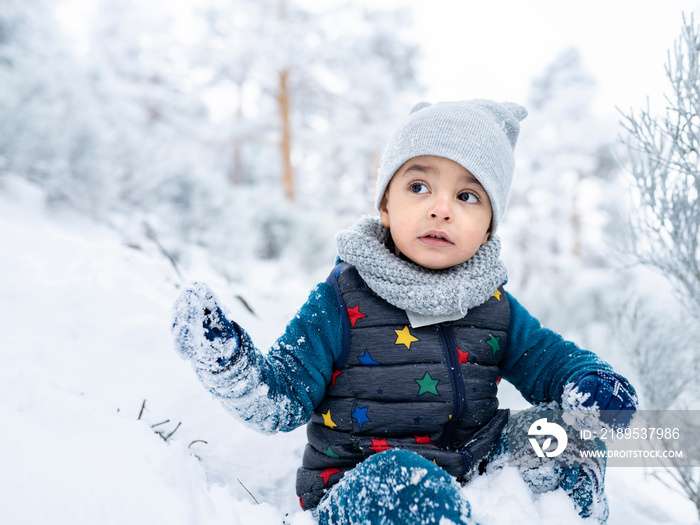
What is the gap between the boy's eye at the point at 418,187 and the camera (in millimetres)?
1444

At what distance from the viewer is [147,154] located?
680cm

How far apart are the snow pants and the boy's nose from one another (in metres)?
0.70

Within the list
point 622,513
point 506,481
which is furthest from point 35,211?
point 622,513

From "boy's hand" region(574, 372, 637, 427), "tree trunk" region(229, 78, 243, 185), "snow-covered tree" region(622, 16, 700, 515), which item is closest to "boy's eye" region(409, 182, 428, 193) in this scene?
"boy's hand" region(574, 372, 637, 427)

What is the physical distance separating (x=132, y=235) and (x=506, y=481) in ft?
15.8

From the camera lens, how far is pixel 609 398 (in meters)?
1.18

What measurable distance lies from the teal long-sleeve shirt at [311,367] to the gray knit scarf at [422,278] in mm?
149

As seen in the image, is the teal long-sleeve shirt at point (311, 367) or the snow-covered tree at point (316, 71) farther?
the snow-covered tree at point (316, 71)

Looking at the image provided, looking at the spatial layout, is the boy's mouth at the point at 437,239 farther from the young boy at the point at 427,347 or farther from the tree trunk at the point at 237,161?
the tree trunk at the point at 237,161

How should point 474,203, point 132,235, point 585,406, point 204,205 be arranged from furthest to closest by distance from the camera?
point 204,205 < point 132,235 < point 474,203 < point 585,406

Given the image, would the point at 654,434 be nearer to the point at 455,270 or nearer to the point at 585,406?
the point at 585,406

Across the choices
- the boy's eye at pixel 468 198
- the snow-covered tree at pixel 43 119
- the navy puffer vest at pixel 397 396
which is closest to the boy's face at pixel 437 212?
the boy's eye at pixel 468 198

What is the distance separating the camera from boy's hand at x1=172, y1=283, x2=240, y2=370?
0.98 m

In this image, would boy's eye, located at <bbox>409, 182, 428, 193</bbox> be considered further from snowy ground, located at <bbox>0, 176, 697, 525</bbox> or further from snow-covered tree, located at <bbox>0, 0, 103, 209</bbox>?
snow-covered tree, located at <bbox>0, 0, 103, 209</bbox>
